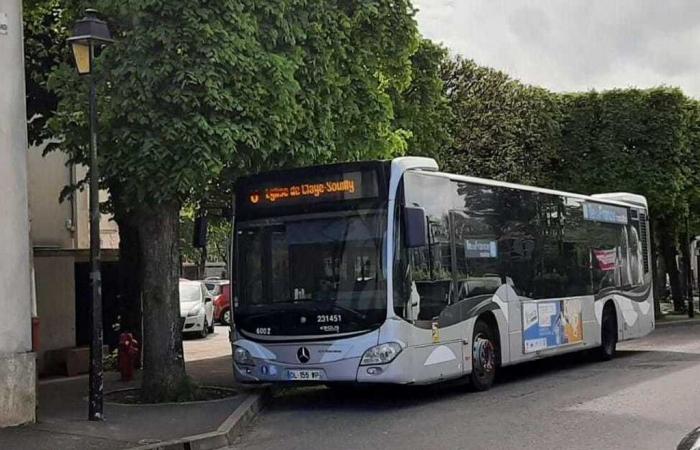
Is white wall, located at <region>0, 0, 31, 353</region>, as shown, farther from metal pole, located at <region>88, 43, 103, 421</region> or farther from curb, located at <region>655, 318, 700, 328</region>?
curb, located at <region>655, 318, 700, 328</region>

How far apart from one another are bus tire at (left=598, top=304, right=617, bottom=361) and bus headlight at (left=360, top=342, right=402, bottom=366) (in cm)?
801

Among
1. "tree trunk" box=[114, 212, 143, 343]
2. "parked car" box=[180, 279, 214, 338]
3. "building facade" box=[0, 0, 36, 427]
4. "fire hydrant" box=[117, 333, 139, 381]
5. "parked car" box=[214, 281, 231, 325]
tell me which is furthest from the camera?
"parked car" box=[214, 281, 231, 325]

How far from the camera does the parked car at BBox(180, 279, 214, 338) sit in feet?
91.9

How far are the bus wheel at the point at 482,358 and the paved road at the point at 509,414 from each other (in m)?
0.23

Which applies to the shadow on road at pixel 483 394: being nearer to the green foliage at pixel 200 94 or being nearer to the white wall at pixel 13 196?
the green foliage at pixel 200 94

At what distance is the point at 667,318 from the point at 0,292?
2887cm

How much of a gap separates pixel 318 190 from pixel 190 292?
685 inches

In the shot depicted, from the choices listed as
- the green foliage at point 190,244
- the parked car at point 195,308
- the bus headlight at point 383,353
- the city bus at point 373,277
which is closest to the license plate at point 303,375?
the city bus at point 373,277

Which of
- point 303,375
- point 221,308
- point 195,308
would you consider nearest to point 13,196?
point 303,375

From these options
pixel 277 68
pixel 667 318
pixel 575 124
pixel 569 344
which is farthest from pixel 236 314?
pixel 667 318

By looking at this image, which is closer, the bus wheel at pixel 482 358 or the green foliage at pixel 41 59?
the bus wheel at pixel 482 358

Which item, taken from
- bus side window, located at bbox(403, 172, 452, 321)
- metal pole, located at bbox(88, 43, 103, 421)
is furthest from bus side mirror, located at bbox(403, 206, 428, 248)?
metal pole, located at bbox(88, 43, 103, 421)

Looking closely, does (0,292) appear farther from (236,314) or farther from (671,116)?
(671,116)

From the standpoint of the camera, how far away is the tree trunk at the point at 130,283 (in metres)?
18.2
